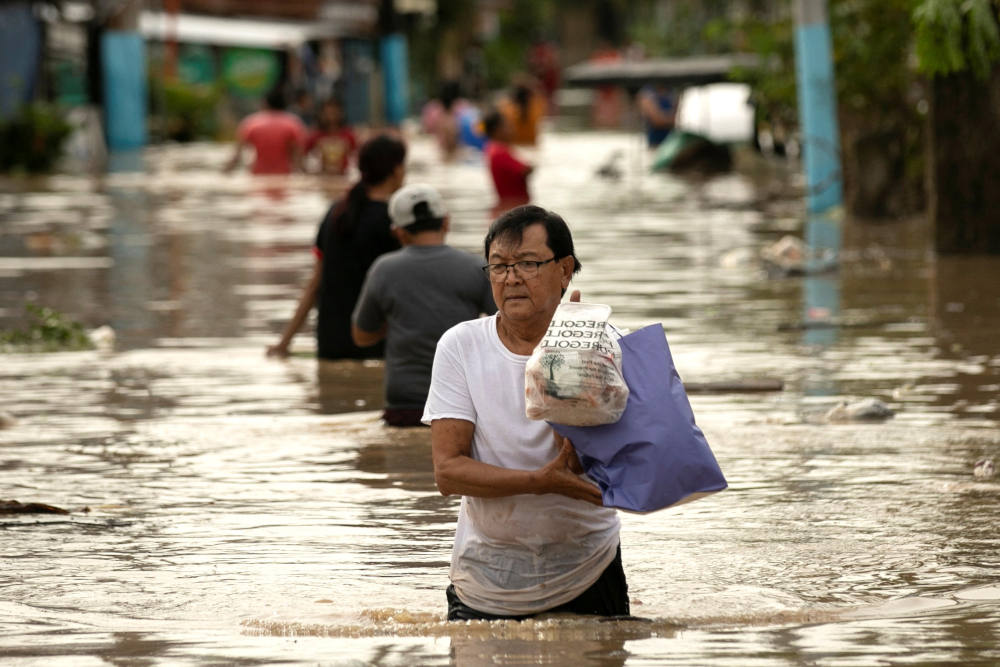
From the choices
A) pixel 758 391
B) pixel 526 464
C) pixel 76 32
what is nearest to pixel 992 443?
pixel 758 391

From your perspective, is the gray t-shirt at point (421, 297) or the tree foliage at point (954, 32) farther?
the tree foliage at point (954, 32)

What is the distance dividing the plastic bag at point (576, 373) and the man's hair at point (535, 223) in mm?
291

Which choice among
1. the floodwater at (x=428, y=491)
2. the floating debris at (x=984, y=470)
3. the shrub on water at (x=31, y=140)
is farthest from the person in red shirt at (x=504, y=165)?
the shrub on water at (x=31, y=140)

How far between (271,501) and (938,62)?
7.98 m

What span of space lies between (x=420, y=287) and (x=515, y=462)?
371 cm

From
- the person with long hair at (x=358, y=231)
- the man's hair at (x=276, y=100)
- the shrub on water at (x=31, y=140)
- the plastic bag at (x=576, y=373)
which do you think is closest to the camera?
the plastic bag at (x=576, y=373)

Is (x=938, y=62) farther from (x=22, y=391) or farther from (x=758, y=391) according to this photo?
(x=22, y=391)

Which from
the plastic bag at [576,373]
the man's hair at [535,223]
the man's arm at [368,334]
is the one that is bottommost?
the man's arm at [368,334]

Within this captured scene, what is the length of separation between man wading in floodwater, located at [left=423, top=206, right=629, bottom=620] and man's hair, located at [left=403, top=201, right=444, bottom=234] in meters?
3.52

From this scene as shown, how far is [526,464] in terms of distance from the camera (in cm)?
544

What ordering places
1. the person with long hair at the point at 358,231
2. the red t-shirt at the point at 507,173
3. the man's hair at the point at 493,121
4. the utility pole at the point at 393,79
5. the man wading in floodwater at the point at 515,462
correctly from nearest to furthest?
the man wading in floodwater at the point at 515,462 → the person with long hair at the point at 358,231 → the man's hair at the point at 493,121 → the red t-shirt at the point at 507,173 → the utility pole at the point at 393,79

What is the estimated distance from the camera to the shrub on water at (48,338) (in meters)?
13.3

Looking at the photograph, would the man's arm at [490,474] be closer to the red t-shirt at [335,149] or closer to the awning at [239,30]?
the red t-shirt at [335,149]

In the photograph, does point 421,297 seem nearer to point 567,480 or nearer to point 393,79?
point 567,480
